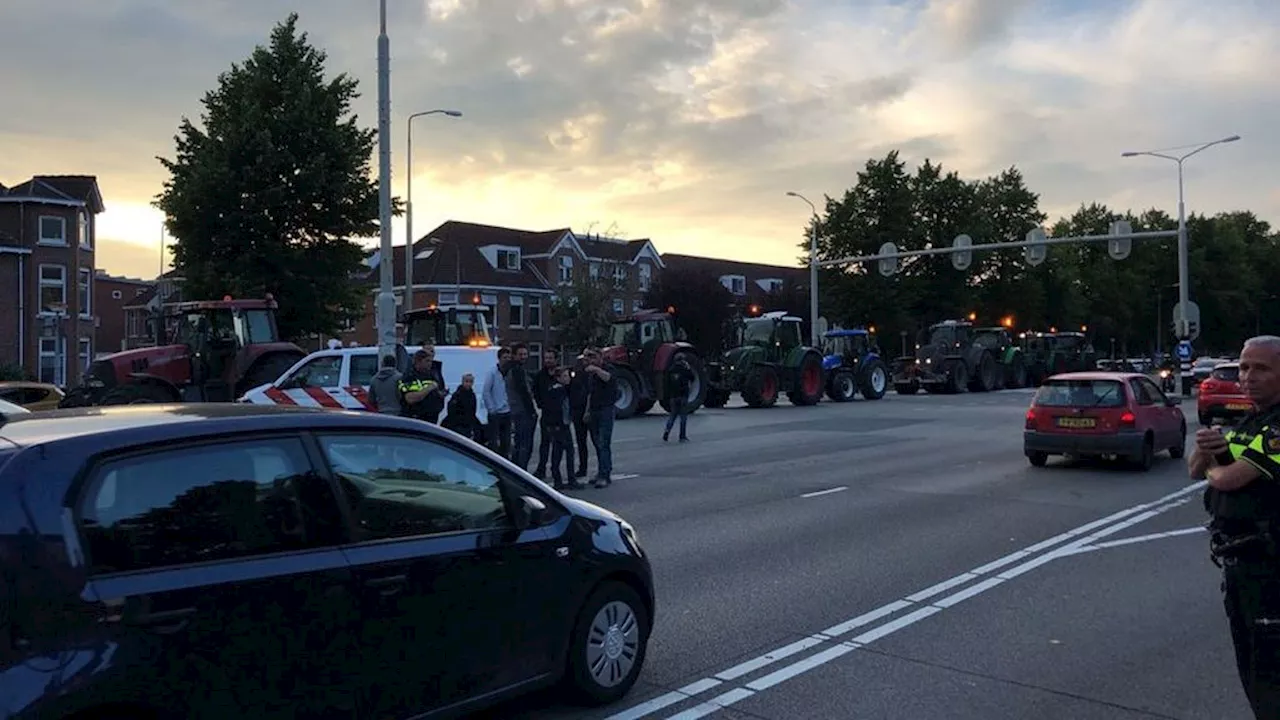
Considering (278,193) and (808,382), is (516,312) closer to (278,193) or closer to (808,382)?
(808,382)

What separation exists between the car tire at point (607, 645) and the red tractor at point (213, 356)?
14560 millimetres

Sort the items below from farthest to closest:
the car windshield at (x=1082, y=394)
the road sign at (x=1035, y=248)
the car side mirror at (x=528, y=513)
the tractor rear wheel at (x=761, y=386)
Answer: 1. the road sign at (x=1035, y=248)
2. the tractor rear wheel at (x=761, y=386)
3. the car windshield at (x=1082, y=394)
4. the car side mirror at (x=528, y=513)

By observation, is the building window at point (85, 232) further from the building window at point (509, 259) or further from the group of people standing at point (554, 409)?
the group of people standing at point (554, 409)

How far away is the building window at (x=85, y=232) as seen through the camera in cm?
4191

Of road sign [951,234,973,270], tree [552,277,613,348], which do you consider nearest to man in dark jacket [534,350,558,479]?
road sign [951,234,973,270]

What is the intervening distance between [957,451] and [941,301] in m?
46.7

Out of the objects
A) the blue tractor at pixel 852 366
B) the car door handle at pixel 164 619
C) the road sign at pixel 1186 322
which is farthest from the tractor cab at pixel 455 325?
the road sign at pixel 1186 322

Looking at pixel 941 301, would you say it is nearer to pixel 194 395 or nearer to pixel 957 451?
pixel 957 451

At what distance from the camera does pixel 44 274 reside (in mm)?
40625

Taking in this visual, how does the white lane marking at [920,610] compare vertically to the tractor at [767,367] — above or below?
below

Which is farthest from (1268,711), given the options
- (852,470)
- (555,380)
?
(852,470)

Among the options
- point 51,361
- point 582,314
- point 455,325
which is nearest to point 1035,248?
point 582,314

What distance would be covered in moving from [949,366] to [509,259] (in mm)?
30233

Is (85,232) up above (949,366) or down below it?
above
